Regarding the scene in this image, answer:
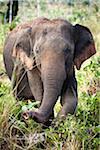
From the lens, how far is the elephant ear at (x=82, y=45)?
6.33 meters

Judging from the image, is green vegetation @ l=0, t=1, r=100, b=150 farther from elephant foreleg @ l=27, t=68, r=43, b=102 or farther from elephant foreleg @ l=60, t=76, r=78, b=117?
elephant foreleg @ l=27, t=68, r=43, b=102

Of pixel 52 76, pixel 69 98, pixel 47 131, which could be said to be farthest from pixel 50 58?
pixel 47 131

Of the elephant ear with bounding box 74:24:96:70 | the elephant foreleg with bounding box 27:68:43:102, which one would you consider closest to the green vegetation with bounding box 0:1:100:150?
the elephant foreleg with bounding box 27:68:43:102

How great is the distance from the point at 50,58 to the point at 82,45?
0.86 metres

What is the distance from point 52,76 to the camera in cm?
553

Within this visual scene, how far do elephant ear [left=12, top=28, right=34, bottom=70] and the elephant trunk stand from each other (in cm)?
33

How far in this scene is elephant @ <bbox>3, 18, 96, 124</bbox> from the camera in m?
5.57

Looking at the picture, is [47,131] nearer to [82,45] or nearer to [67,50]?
[67,50]

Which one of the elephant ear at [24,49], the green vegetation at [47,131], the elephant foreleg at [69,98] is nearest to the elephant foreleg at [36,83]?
the elephant ear at [24,49]

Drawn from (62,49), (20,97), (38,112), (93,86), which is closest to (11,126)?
(38,112)

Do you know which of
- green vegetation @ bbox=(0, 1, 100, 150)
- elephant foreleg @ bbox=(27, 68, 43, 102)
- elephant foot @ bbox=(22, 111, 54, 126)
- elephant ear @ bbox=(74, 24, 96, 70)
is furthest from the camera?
elephant ear @ bbox=(74, 24, 96, 70)

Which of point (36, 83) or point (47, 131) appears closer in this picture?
point (47, 131)

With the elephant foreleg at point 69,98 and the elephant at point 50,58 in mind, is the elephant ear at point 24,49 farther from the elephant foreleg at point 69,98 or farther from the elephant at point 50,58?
the elephant foreleg at point 69,98

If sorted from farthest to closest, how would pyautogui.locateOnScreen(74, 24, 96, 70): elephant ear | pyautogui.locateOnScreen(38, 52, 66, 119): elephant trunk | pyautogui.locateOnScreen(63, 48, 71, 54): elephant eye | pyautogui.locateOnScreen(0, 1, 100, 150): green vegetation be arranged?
pyautogui.locateOnScreen(74, 24, 96, 70): elephant ear
pyautogui.locateOnScreen(63, 48, 71, 54): elephant eye
pyautogui.locateOnScreen(38, 52, 66, 119): elephant trunk
pyautogui.locateOnScreen(0, 1, 100, 150): green vegetation
